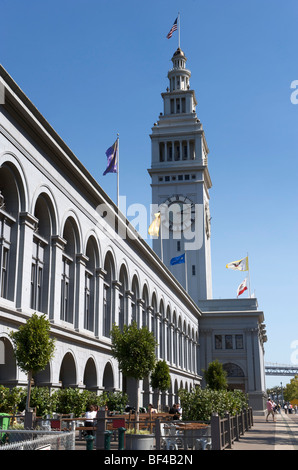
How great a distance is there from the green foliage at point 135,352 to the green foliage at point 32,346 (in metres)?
6.07

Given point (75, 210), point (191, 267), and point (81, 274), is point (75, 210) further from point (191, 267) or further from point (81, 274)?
point (191, 267)

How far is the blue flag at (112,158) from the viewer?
3631 cm

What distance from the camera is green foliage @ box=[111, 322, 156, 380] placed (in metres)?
25.7

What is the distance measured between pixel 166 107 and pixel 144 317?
169 feet

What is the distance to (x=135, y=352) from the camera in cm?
2567

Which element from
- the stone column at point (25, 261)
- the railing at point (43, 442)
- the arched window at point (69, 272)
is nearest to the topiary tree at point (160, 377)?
the arched window at point (69, 272)

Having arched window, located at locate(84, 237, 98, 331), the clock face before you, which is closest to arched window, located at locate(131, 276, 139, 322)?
arched window, located at locate(84, 237, 98, 331)

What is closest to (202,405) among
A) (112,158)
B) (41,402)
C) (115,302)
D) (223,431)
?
(223,431)

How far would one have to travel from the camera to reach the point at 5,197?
24.9 meters

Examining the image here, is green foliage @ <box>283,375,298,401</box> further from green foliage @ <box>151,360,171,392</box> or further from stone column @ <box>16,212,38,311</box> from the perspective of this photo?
stone column @ <box>16,212,38,311</box>

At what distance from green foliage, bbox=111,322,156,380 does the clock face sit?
56.8 m
